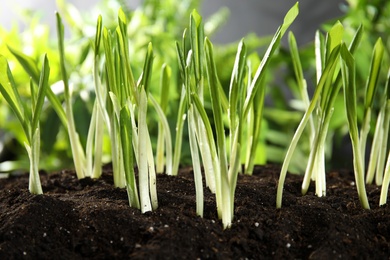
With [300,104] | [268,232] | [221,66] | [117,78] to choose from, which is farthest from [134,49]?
[268,232]

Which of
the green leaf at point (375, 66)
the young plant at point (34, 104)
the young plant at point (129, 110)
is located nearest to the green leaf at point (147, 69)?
the young plant at point (129, 110)

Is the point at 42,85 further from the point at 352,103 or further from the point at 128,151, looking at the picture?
the point at 352,103

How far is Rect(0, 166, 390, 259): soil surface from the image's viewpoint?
470mm

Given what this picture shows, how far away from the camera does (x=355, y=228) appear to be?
0.51 m

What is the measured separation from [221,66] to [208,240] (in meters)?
0.96

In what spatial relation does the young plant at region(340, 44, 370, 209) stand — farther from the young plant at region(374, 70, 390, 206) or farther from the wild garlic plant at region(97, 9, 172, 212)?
the wild garlic plant at region(97, 9, 172, 212)

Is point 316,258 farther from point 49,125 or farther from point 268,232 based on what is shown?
point 49,125

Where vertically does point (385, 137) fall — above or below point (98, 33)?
below

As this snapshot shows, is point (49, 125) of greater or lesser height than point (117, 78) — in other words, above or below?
below

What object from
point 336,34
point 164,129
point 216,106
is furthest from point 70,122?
point 336,34

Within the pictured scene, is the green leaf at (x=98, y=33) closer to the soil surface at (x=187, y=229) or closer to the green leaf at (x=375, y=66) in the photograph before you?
the soil surface at (x=187, y=229)

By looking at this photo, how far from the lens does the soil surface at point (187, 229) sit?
1.54 ft

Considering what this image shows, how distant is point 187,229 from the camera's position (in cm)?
48

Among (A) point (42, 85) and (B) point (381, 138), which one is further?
(B) point (381, 138)
